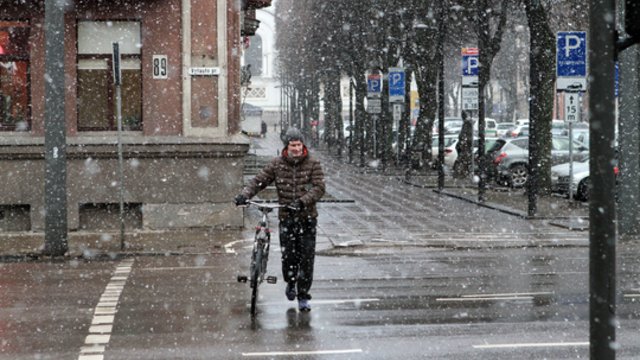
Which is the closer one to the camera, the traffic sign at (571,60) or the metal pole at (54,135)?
the metal pole at (54,135)

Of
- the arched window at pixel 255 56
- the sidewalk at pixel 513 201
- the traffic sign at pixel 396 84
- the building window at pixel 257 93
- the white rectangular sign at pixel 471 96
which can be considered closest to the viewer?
the sidewalk at pixel 513 201

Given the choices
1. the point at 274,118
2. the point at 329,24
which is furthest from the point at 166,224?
the point at 274,118

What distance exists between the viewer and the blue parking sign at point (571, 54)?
21281 mm

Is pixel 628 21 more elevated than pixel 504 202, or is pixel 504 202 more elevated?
pixel 628 21

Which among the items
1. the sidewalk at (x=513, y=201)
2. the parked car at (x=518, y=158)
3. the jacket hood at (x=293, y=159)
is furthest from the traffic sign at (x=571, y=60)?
the parked car at (x=518, y=158)

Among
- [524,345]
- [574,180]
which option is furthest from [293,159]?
[574,180]

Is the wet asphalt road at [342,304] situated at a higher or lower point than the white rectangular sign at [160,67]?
lower

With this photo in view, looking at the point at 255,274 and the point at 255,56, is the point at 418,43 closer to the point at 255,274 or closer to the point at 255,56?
the point at 255,274

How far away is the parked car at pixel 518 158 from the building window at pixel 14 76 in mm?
18026

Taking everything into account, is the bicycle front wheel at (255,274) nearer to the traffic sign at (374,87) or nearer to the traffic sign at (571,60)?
the traffic sign at (571,60)

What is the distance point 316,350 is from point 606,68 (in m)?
4.81

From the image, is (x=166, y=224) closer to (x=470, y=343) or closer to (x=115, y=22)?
(x=115, y=22)

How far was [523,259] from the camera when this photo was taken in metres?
16.2

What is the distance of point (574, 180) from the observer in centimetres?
2841
